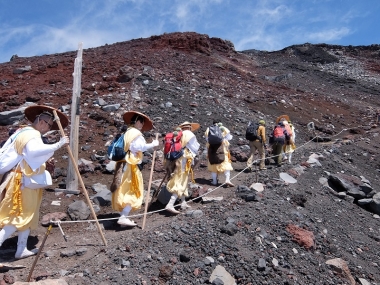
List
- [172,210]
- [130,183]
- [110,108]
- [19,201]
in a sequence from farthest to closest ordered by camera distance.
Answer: [110,108] → [172,210] → [130,183] → [19,201]

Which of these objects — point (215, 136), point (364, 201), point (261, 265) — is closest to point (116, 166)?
point (261, 265)

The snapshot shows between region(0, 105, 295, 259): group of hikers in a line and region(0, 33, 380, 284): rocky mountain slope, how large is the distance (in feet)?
1.28

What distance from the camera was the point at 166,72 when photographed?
15.7 m

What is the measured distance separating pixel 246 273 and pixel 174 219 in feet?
4.99

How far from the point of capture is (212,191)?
23.0 feet

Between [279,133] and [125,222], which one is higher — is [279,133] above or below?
above

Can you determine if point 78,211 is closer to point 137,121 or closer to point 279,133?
point 137,121

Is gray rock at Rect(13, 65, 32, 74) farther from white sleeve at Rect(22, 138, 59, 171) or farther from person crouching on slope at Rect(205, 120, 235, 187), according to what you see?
white sleeve at Rect(22, 138, 59, 171)

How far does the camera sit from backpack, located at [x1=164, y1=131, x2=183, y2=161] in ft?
20.7

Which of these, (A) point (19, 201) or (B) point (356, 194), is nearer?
(A) point (19, 201)

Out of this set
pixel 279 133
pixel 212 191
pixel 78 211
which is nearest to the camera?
pixel 78 211

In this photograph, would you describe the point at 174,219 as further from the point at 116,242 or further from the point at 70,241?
the point at 70,241

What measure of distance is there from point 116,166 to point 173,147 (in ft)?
3.74

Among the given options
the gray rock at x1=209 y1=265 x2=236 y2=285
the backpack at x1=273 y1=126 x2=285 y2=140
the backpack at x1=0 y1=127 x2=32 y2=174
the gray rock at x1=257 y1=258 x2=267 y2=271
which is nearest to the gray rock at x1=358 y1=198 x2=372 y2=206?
the backpack at x1=273 y1=126 x2=285 y2=140
